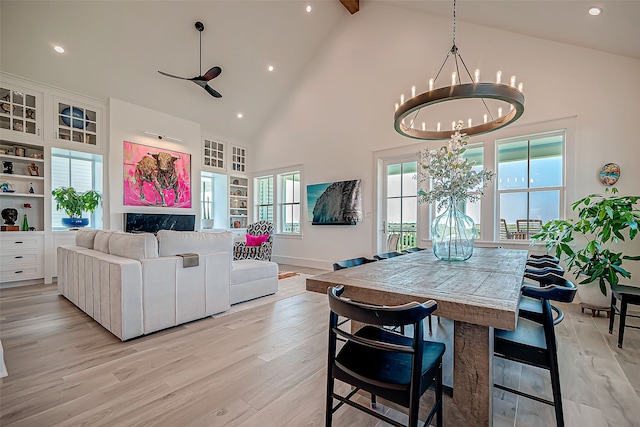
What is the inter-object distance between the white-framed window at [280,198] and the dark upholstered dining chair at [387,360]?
537cm

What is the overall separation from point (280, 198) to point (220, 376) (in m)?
5.47

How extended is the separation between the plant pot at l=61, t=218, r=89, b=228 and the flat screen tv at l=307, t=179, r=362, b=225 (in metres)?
4.16

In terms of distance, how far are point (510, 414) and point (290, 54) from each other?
6455 mm

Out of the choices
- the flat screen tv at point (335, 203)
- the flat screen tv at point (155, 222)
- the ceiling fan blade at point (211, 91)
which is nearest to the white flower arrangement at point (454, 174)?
the flat screen tv at point (335, 203)

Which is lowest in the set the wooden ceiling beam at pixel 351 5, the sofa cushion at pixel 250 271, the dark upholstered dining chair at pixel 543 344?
the sofa cushion at pixel 250 271

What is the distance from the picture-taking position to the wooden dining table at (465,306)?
1.04 metres

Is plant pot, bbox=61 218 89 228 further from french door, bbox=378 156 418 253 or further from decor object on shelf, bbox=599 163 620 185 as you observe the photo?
decor object on shelf, bbox=599 163 620 185

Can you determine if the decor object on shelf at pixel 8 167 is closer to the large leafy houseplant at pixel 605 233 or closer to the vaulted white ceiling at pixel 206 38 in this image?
the vaulted white ceiling at pixel 206 38

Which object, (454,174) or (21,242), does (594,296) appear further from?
(21,242)

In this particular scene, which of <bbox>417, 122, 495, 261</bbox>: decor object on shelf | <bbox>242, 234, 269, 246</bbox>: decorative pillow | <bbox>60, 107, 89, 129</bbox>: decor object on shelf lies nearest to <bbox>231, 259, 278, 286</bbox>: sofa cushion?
<bbox>242, 234, 269, 246</bbox>: decorative pillow

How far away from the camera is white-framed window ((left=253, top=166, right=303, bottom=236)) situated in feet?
22.2

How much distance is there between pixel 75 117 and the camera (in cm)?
493

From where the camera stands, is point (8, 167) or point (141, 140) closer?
point (8, 167)

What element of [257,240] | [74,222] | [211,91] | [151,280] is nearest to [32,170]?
[74,222]
